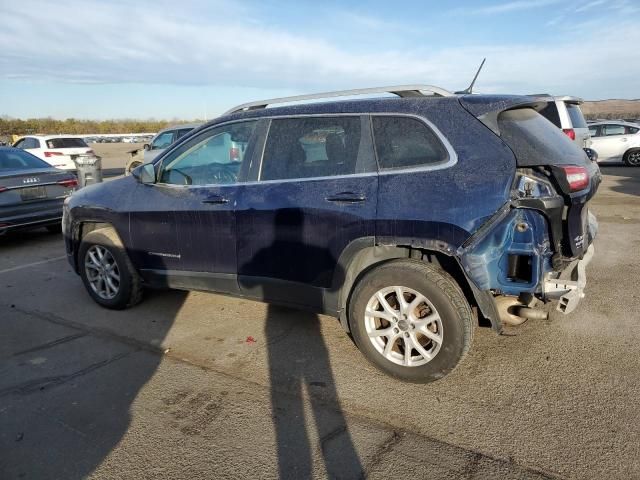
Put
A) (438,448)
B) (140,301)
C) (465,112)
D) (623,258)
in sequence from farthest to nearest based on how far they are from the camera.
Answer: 1. (623,258)
2. (140,301)
3. (465,112)
4. (438,448)

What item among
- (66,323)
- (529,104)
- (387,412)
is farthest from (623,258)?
(66,323)

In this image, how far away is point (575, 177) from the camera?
9.57 feet

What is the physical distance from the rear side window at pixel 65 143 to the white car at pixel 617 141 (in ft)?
58.5

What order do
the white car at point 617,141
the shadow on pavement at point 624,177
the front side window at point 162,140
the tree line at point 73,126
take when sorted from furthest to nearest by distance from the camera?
the tree line at point 73,126
the white car at point 617,141
the front side window at point 162,140
the shadow on pavement at point 624,177

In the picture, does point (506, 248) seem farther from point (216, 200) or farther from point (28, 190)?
point (28, 190)

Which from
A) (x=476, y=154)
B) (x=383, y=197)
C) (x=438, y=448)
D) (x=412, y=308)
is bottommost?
(x=438, y=448)

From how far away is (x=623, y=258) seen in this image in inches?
230

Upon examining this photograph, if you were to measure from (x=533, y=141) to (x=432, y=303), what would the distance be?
→ 3.91ft

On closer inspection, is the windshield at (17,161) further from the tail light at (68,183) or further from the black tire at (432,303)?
the black tire at (432,303)

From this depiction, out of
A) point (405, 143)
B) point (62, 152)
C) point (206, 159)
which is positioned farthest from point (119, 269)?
point (62, 152)

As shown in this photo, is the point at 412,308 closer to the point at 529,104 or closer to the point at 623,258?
the point at 529,104

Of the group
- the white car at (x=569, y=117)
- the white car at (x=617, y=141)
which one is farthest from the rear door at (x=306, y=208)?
the white car at (x=617, y=141)

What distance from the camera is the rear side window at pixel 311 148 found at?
3354mm

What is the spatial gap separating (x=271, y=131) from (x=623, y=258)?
4.72 metres
